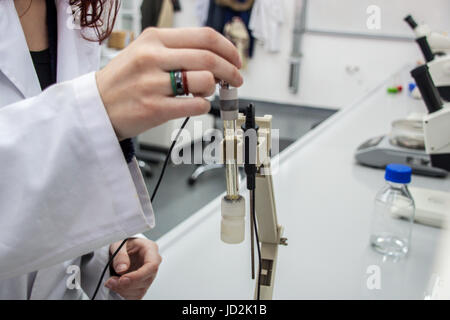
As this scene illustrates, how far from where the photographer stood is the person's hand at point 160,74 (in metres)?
0.34

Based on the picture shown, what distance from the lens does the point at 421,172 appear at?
1188 mm

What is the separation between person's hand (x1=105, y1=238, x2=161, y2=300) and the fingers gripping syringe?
0.81 feet

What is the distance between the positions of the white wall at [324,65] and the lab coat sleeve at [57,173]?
3.86 metres

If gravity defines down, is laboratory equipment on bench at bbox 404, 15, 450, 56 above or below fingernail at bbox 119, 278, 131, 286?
above

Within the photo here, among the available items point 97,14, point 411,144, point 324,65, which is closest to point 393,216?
point 411,144

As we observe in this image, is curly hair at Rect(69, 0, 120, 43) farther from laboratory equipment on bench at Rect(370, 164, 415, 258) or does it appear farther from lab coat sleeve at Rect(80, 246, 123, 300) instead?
laboratory equipment on bench at Rect(370, 164, 415, 258)

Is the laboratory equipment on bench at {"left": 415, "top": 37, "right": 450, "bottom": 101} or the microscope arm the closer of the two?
the microscope arm

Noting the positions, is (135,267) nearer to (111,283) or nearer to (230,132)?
(111,283)

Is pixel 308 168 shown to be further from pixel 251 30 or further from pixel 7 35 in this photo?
pixel 251 30

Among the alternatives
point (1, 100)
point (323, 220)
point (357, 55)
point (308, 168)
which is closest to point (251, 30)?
point (357, 55)

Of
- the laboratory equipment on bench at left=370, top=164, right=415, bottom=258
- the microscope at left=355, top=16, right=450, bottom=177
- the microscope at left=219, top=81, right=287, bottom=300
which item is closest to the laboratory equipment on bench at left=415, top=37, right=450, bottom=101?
the microscope at left=355, top=16, right=450, bottom=177

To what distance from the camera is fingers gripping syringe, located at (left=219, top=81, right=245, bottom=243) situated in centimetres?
40

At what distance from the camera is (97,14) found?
2.31 feet
